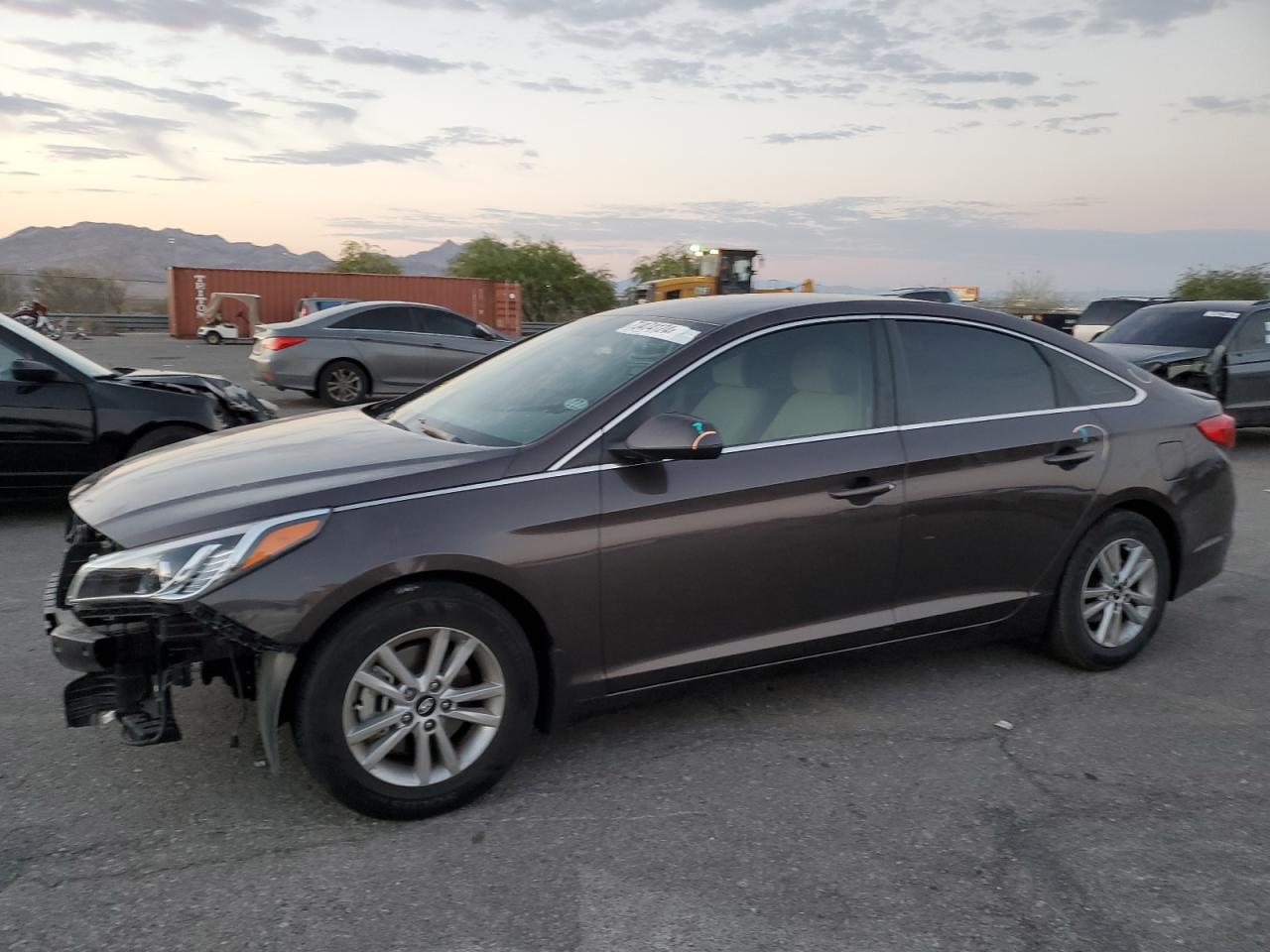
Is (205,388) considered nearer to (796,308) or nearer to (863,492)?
(796,308)

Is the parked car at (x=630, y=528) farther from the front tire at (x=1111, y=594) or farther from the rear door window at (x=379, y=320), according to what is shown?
the rear door window at (x=379, y=320)

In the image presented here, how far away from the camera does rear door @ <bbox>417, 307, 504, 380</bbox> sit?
587 inches

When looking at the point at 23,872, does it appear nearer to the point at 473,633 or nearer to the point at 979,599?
the point at 473,633

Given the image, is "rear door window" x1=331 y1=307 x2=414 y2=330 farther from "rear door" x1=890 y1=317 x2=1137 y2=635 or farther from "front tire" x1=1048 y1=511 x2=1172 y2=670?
"front tire" x1=1048 y1=511 x2=1172 y2=670

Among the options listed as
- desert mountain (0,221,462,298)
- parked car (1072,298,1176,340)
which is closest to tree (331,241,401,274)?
parked car (1072,298,1176,340)

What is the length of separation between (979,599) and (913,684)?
19.1 inches

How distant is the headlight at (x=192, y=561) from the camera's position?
301 centimetres

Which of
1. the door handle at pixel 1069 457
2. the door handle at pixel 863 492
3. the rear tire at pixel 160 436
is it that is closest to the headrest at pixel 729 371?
the door handle at pixel 863 492

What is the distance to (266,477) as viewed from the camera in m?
3.42

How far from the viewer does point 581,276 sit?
2079 inches

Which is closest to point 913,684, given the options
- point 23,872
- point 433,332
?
point 23,872

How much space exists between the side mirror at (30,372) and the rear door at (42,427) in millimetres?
27

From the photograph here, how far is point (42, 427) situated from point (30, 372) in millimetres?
373

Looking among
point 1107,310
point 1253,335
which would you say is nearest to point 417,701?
point 1253,335
